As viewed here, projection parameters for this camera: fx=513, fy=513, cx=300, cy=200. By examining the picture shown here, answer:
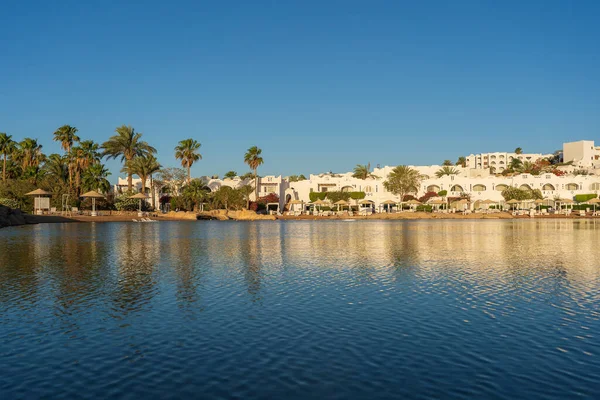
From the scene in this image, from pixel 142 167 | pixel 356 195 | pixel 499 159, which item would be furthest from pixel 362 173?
pixel 499 159

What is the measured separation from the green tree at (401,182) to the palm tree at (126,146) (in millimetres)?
43864

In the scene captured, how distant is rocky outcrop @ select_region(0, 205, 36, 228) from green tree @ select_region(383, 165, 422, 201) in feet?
203

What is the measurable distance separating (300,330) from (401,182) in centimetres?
8804

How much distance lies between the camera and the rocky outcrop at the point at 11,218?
176 feet

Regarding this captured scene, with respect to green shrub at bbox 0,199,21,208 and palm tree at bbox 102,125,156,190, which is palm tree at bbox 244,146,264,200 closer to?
palm tree at bbox 102,125,156,190

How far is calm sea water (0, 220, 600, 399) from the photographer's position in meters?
8.05

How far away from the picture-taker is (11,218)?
55719 millimetres

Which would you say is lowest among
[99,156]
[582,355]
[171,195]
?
[582,355]

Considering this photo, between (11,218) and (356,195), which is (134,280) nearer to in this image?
(11,218)

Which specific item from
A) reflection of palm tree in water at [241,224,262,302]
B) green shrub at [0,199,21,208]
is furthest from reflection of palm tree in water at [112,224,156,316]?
green shrub at [0,199,21,208]

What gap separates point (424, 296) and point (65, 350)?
9.60 m

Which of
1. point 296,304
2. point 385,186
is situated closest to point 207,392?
point 296,304

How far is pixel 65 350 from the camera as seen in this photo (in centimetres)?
983

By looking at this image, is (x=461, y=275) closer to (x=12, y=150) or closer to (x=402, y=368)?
(x=402, y=368)
